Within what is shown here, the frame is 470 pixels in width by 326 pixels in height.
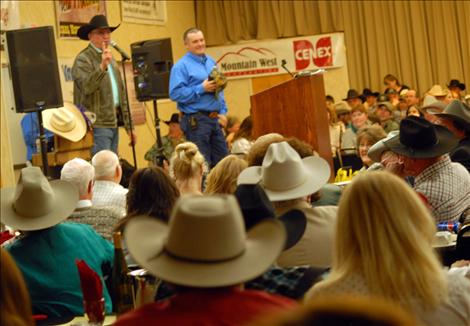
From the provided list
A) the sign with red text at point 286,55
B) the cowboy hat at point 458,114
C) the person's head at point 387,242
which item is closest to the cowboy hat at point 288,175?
the person's head at point 387,242

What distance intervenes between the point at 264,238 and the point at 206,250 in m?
0.17

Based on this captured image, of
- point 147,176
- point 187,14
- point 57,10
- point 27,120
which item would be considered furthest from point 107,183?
point 187,14

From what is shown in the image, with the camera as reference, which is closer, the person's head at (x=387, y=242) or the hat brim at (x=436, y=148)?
the person's head at (x=387, y=242)

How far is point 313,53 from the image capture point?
1558 centimetres

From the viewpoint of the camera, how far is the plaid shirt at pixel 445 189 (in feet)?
15.1

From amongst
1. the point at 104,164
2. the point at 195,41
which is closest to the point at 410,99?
the point at 195,41

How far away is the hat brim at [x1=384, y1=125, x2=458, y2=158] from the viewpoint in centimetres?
467

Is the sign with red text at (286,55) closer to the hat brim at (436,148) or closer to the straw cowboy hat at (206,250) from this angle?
the hat brim at (436,148)

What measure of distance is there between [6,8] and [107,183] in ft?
17.4

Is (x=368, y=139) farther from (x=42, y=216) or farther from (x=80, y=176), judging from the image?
(x=42, y=216)

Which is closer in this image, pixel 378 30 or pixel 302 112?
pixel 302 112

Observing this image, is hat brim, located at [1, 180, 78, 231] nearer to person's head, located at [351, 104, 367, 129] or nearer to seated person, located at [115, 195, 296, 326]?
seated person, located at [115, 195, 296, 326]

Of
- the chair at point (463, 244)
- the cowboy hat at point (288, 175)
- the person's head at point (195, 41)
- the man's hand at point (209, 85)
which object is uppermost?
the person's head at point (195, 41)

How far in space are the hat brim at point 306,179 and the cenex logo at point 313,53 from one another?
11572 millimetres
